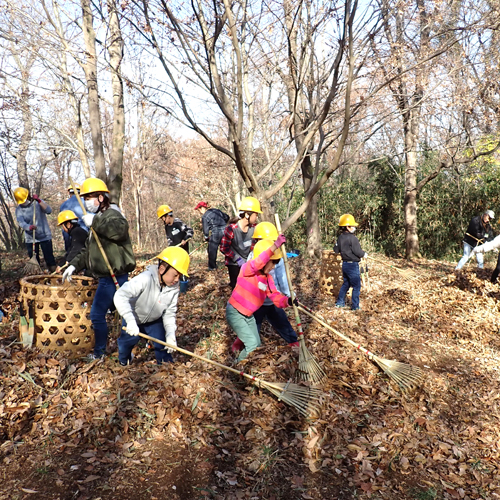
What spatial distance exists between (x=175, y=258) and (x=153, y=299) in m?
0.48

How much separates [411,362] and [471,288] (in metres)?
3.79

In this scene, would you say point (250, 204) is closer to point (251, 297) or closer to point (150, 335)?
point (251, 297)

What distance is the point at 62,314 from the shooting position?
14.0ft

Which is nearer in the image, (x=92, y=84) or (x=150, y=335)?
(x=150, y=335)

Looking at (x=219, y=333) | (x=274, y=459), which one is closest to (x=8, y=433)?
(x=274, y=459)

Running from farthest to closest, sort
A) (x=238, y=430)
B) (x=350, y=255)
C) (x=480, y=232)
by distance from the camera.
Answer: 1. (x=480, y=232)
2. (x=350, y=255)
3. (x=238, y=430)

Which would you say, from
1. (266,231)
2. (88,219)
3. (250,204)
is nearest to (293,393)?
(266,231)

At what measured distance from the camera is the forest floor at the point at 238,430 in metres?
3.00

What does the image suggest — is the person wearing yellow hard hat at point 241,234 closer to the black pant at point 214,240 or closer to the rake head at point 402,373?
the black pant at point 214,240

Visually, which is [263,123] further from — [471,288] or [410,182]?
[471,288]

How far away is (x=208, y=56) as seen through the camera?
4.82 meters

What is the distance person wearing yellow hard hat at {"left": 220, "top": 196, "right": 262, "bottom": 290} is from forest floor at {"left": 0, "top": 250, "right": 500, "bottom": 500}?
4.86 ft

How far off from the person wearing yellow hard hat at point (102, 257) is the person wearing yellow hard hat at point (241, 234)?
1.79m

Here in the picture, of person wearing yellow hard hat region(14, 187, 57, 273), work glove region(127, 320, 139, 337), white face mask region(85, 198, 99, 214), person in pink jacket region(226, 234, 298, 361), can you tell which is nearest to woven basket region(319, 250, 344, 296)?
person in pink jacket region(226, 234, 298, 361)
